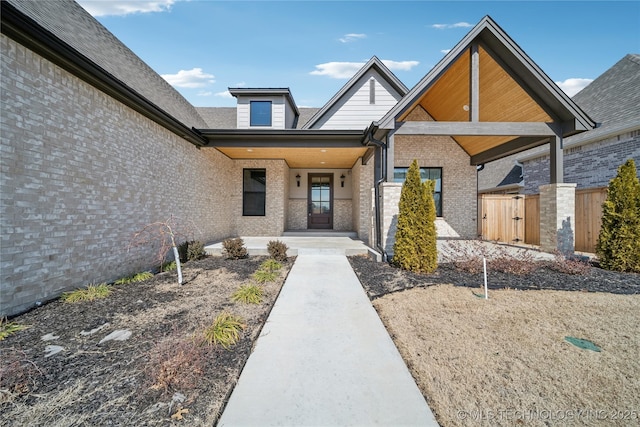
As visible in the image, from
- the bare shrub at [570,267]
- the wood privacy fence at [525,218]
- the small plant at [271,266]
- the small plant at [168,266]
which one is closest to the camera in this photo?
the bare shrub at [570,267]

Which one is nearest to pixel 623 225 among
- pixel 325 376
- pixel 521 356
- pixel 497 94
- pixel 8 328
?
pixel 497 94

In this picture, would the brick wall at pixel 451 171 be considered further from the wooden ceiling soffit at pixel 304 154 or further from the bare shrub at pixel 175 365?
the bare shrub at pixel 175 365

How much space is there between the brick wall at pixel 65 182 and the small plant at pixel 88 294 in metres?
0.16

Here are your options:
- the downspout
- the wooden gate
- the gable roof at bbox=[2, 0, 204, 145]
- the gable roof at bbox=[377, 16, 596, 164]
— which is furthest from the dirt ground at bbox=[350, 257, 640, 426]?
the gable roof at bbox=[2, 0, 204, 145]

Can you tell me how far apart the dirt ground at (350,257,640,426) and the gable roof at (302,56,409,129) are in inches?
289

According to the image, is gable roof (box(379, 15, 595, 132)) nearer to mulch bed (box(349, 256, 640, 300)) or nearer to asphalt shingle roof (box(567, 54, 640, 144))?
asphalt shingle roof (box(567, 54, 640, 144))

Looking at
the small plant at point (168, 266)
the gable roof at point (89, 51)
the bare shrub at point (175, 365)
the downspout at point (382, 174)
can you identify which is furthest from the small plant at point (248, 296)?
the gable roof at point (89, 51)

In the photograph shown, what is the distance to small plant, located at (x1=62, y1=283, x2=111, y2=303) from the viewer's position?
3839mm

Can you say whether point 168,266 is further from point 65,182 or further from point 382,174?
point 382,174

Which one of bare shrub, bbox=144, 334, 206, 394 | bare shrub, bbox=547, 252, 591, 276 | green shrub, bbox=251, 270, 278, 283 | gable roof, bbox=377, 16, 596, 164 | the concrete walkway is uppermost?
gable roof, bbox=377, 16, 596, 164

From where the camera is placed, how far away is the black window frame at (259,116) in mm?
10719

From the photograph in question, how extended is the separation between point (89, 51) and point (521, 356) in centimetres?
793

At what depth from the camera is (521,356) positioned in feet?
8.23

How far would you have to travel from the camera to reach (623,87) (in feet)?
31.1
